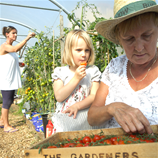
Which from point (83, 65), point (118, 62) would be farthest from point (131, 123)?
point (83, 65)

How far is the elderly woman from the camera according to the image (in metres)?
0.84

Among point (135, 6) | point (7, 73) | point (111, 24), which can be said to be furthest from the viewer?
point (7, 73)

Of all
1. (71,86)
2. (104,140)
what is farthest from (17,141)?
(104,140)

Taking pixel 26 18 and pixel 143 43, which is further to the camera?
pixel 26 18

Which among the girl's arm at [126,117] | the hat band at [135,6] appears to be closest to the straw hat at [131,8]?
the hat band at [135,6]

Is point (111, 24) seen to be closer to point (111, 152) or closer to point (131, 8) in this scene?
point (131, 8)

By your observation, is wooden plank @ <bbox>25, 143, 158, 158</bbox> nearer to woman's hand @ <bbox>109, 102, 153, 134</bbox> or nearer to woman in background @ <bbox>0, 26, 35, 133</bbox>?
woman's hand @ <bbox>109, 102, 153, 134</bbox>

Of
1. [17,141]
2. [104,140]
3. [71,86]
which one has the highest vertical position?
[71,86]

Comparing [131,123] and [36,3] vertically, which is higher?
[36,3]

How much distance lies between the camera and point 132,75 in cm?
121

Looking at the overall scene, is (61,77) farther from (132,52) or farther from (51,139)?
(51,139)

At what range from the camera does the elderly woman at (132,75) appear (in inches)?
32.9

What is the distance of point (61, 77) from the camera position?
5.81 feet

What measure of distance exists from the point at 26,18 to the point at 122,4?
22.4ft
